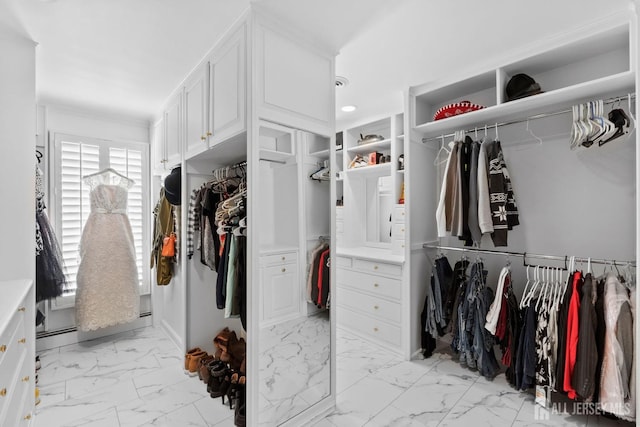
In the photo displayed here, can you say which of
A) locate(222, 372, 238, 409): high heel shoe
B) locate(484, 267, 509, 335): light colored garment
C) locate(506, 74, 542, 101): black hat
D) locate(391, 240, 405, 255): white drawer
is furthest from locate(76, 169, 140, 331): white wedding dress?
locate(506, 74, 542, 101): black hat

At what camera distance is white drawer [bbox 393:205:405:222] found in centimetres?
319

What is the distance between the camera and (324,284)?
2.00m

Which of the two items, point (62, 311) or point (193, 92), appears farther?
point (62, 311)

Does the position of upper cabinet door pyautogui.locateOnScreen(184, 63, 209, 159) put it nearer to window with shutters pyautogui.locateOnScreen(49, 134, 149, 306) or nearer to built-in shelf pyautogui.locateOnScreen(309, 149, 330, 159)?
built-in shelf pyautogui.locateOnScreen(309, 149, 330, 159)

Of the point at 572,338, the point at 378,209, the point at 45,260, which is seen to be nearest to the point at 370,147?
the point at 378,209

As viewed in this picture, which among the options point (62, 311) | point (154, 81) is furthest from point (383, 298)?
point (62, 311)

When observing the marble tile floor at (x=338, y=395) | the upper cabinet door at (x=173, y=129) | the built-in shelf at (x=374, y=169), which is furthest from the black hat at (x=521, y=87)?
the upper cabinet door at (x=173, y=129)

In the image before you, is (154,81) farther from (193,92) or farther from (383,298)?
(383,298)

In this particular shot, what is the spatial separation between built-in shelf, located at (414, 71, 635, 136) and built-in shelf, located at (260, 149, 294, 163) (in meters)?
1.43

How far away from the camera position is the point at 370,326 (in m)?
3.07

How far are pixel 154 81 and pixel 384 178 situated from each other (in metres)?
2.41

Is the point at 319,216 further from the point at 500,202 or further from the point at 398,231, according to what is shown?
Answer: the point at 398,231

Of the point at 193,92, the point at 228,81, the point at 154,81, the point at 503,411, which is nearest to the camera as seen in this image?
the point at 228,81

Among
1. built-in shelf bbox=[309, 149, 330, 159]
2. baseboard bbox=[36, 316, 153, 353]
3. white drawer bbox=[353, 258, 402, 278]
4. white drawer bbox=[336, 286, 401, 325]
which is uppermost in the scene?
built-in shelf bbox=[309, 149, 330, 159]
